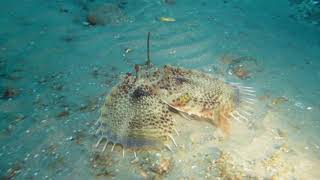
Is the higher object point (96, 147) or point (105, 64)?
point (105, 64)

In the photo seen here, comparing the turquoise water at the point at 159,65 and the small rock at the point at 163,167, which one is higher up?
the turquoise water at the point at 159,65

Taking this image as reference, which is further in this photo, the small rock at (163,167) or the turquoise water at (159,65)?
the turquoise water at (159,65)

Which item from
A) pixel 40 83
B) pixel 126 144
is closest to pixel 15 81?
pixel 40 83

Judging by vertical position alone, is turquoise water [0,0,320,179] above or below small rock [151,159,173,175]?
above

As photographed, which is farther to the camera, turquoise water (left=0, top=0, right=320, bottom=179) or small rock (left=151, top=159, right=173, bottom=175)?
turquoise water (left=0, top=0, right=320, bottom=179)

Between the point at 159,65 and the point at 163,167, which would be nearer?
the point at 163,167

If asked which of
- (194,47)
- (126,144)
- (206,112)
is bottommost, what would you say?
(126,144)

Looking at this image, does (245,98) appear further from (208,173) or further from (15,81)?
(15,81)

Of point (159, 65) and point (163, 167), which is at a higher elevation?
point (159, 65)
